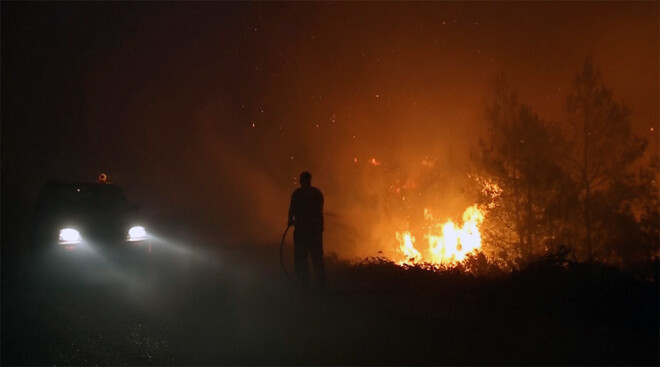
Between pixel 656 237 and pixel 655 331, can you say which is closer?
pixel 655 331

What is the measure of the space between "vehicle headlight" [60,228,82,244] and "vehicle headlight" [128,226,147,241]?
905 millimetres

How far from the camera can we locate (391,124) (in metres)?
22.0

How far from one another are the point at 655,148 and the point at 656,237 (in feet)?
7.15

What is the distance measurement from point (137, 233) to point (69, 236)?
1.19 meters

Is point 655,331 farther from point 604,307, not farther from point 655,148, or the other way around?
point 655,148

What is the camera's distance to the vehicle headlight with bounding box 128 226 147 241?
412 inches

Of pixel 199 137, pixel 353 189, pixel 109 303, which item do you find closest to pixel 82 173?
pixel 199 137

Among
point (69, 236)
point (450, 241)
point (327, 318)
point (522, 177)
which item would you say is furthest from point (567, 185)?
point (69, 236)

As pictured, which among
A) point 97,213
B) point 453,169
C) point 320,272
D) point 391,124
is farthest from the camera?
point 391,124

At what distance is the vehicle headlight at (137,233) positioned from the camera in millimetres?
10453

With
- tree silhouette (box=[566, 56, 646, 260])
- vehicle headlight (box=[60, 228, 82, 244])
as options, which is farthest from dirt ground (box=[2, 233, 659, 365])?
tree silhouette (box=[566, 56, 646, 260])

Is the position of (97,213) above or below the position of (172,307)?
above

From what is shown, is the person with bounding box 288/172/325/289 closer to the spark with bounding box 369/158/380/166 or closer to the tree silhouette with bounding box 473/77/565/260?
the tree silhouette with bounding box 473/77/565/260

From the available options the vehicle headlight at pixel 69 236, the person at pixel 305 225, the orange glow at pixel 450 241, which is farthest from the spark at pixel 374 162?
the vehicle headlight at pixel 69 236
